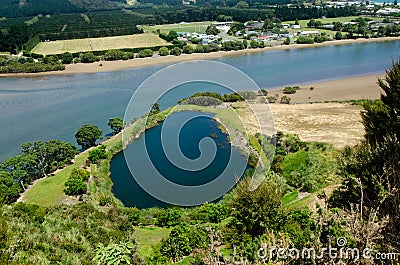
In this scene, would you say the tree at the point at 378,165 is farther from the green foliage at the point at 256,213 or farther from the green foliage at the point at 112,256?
the green foliage at the point at 112,256

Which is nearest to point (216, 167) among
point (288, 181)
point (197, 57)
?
point (288, 181)

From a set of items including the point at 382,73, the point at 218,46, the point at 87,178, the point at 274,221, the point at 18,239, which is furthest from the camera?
the point at 218,46

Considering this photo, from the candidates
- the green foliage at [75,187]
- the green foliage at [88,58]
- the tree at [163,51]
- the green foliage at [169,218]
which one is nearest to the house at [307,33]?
the tree at [163,51]

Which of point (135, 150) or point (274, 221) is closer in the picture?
point (274, 221)

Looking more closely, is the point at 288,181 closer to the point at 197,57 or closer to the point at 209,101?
the point at 209,101

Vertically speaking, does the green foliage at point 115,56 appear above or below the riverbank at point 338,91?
above

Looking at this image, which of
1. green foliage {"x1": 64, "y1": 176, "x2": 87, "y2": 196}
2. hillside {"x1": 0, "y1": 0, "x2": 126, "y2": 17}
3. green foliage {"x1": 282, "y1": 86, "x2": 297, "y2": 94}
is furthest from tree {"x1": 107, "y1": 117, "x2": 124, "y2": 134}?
hillside {"x1": 0, "y1": 0, "x2": 126, "y2": 17}
